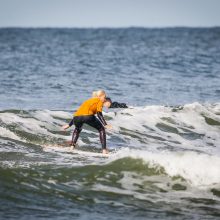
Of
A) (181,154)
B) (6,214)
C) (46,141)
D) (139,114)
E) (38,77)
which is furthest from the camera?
(38,77)

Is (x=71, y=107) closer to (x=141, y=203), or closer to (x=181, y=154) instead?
(x=181, y=154)

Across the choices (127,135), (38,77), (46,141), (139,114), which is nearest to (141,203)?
(46,141)

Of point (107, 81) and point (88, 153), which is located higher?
point (107, 81)

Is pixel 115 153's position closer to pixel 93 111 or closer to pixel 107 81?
pixel 93 111

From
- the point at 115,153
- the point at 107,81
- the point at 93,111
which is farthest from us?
the point at 107,81

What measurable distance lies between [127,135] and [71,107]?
5.18m

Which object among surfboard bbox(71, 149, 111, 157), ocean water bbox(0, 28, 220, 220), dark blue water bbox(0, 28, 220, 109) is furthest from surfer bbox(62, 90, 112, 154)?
dark blue water bbox(0, 28, 220, 109)

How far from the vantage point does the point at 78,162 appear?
14.2 m

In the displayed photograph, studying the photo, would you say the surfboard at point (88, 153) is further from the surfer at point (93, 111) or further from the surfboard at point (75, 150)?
the surfer at point (93, 111)

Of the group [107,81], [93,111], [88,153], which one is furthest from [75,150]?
[107,81]

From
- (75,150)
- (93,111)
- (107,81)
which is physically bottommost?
(75,150)

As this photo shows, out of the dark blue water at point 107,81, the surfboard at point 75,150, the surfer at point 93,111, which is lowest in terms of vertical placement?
the surfboard at point 75,150

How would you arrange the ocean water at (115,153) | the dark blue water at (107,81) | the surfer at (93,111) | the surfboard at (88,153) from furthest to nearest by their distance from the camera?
the dark blue water at (107,81) < the surfer at (93,111) < the surfboard at (88,153) < the ocean water at (115,153)

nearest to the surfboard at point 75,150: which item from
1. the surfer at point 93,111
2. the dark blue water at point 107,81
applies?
the surfer at point 93,111
